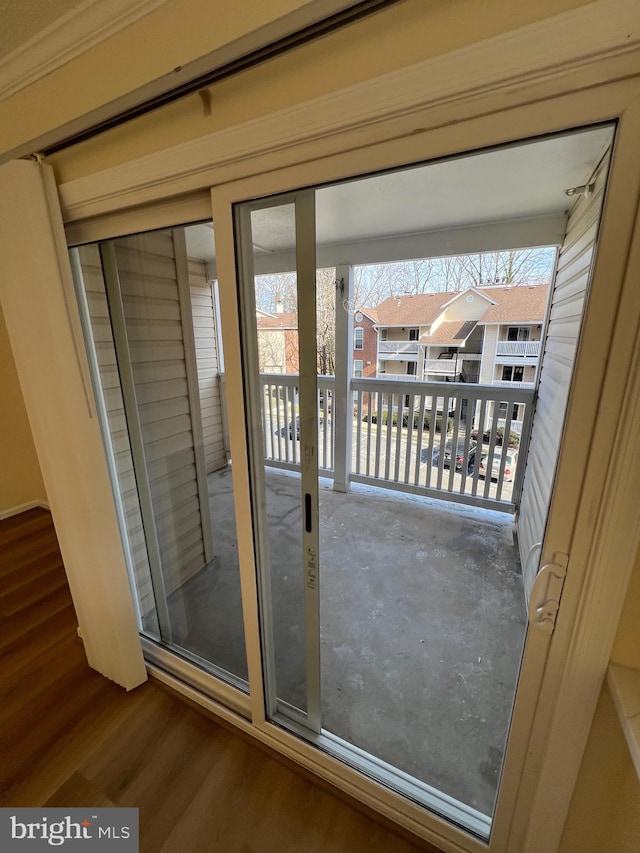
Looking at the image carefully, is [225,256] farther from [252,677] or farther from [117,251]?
[252,677]

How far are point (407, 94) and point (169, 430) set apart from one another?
1538mm

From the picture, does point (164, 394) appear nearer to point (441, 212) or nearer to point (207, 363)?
point (207, 363)

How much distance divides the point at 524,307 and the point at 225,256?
2.31 meters

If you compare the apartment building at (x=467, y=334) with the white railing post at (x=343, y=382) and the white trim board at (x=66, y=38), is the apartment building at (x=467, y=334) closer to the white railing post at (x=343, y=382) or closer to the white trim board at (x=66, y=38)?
the white railing post at (x=343, y=382)

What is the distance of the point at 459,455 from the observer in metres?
2.96

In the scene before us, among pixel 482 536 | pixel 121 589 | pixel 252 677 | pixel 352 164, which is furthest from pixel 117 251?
pixel 482 536

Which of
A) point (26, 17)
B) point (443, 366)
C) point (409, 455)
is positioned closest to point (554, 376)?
point (443, 366)

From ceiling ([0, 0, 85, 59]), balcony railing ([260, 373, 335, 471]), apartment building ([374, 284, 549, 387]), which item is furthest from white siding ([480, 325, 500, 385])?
ceiling ([0, 0, 85, 59])

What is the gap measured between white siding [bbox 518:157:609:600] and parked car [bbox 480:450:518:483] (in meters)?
0.15

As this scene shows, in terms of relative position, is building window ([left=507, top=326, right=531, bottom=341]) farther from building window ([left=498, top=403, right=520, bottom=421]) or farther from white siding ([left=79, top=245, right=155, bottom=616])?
white siding ([left=79, top=245, right=155, bottom=616])

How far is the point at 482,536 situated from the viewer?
8.44 feet

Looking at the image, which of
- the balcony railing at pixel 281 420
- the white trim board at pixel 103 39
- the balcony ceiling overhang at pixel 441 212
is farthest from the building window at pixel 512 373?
the white trim board at pixel 103 39

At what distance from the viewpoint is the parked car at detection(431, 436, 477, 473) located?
114 inches
